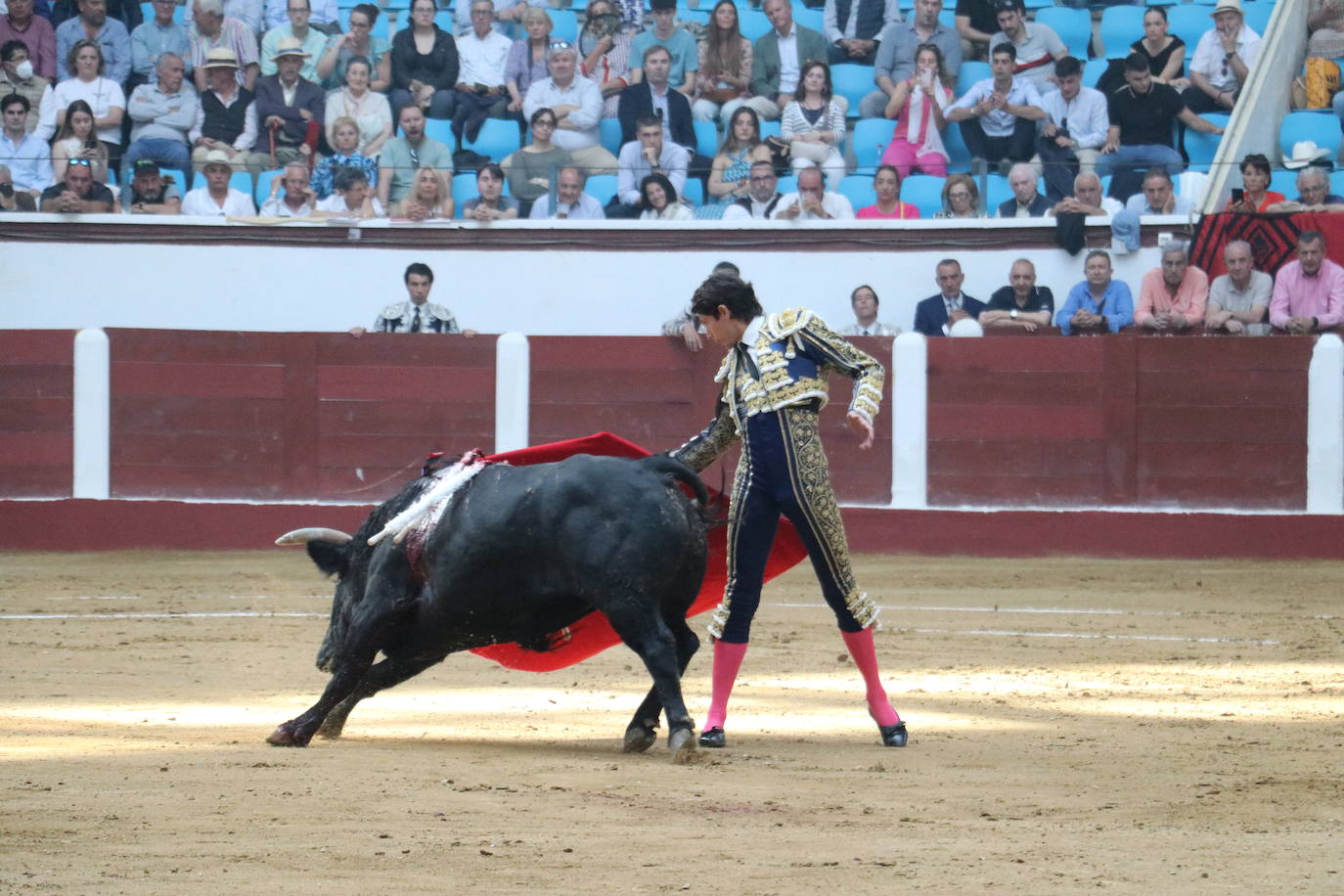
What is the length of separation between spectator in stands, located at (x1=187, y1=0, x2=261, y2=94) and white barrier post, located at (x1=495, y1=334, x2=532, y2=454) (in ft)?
8.20

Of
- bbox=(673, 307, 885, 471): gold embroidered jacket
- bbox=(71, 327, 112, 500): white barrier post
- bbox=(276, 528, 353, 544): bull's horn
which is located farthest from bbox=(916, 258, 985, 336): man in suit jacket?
bbox=(276, 528, 353, 544): bull's horn

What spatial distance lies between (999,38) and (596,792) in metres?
7.85

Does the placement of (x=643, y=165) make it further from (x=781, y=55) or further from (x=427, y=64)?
(x=427, y=64)

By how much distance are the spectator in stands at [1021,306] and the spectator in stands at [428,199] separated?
305 cm

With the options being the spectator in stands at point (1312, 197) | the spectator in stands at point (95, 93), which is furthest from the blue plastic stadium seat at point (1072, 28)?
the spectator in stands at point (95, 93)

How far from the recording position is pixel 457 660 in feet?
20.0

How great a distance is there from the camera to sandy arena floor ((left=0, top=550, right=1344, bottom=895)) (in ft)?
9.62

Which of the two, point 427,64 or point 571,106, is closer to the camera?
point 571,106

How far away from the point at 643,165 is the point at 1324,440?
12.8 ft

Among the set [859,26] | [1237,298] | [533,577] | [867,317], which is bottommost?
[533,577]

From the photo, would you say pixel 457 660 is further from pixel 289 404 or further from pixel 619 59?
pixel 619 59

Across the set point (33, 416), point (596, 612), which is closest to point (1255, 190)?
point (596, 612)

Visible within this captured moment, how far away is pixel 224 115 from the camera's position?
1048 centimetres

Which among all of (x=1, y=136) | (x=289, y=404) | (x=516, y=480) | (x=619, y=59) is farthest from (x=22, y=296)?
(x=516, y=480)
